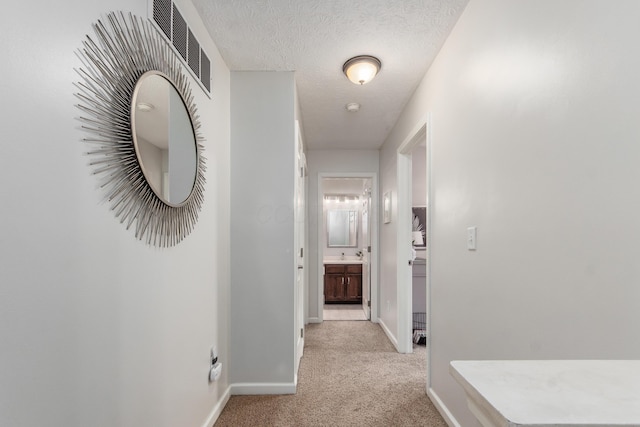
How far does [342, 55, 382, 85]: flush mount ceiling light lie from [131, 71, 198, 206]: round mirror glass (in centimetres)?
119

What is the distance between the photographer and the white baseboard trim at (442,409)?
2.01m

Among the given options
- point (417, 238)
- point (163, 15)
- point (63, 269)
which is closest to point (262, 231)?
point (163, 15)

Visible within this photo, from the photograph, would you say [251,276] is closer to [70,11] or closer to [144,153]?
[144,153]

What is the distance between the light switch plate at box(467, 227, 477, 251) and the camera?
174 cm

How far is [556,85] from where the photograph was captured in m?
1.12

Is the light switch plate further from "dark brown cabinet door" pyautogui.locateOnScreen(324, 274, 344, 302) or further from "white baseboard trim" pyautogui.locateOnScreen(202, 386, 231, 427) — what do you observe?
"dark brown cabinet door" pyautogui.locateOnScreen(324, 274, 344, 302)

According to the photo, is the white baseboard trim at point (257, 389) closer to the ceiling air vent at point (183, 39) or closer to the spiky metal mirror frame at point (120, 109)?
the spiky metal mirror frame at point (120, 109)

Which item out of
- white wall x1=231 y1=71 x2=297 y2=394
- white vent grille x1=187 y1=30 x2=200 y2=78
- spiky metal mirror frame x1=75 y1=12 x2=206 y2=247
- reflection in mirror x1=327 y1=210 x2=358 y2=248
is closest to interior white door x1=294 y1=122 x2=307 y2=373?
white wall x1=231 y1=71 x2=297 y2=394

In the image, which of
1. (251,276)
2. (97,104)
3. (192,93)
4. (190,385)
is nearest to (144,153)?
(97,104)

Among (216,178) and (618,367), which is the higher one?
(216,178)

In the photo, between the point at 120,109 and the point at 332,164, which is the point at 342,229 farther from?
the point at 120,109

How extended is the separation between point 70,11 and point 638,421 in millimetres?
1433

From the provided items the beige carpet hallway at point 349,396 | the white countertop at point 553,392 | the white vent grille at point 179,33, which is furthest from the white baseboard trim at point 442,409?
the white vent grille at point 179,33

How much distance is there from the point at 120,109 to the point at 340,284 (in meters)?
5.25
